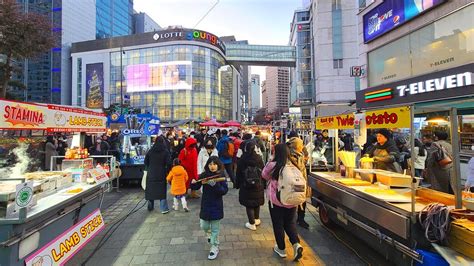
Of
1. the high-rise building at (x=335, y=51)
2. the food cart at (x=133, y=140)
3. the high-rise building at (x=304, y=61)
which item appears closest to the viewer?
the food cart at (x=133, y=140)

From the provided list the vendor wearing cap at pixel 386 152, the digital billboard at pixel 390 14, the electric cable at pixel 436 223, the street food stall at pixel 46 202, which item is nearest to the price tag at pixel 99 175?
the street food stall at pixel 46 202

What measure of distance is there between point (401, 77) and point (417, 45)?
1436 mm

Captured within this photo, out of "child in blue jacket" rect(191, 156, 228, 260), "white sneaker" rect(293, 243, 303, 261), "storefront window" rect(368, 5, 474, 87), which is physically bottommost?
"white sneaker" rect(293, 243, 303, 261)

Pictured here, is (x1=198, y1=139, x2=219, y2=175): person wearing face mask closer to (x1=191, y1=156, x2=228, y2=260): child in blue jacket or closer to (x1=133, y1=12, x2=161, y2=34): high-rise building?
(x1=191, y1=156, x2=228, y2=260): child in blue jacket

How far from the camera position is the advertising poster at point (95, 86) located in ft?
192

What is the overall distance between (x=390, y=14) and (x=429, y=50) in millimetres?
3023

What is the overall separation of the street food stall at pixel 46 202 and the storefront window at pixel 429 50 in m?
10.9

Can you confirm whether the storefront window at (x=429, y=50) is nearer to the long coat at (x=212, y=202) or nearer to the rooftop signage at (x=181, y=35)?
the long coat at (x=212, y=202)

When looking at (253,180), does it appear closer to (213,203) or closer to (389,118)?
(213,203)

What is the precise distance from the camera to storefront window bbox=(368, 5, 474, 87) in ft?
29.3

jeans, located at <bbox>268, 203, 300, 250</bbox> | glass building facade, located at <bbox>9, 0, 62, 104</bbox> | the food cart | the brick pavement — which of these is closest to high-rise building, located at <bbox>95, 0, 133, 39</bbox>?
glass building facade, located at <bbox>9, 0, 62, 104</bbox>

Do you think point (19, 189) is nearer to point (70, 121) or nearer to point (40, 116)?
point (40, 116)

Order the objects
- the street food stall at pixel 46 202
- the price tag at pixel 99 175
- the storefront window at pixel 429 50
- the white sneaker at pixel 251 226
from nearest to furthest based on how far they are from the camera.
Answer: the street food stall at pixel 46 202, the price tag at pixel 99 175, the white sneaker at pixel 251 226, the storefront window at pixel 429 50

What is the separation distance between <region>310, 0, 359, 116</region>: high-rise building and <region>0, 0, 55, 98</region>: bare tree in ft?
92.3
